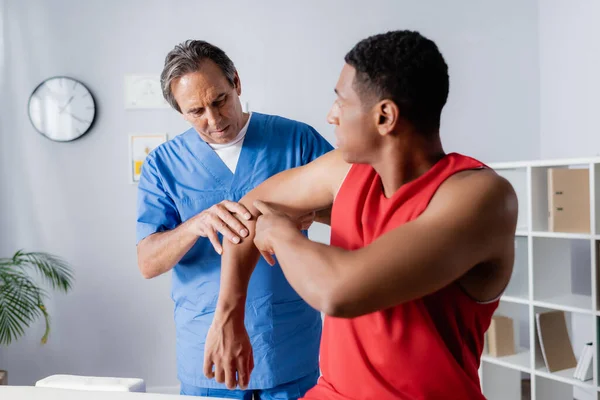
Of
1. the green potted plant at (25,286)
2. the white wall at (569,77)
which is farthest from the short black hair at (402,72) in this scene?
the green potted plant at (25,286)

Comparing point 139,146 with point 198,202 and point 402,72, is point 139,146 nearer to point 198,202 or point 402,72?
point 198,202

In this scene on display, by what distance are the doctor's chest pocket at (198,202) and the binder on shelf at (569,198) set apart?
1585 mm

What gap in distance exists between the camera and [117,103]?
3.82 metres

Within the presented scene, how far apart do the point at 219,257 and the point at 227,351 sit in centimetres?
54

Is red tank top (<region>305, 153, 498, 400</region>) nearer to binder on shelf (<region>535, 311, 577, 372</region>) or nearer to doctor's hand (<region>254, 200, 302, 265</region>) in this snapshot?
doctor's hand (<region>254, 200, 302, 265</region>)

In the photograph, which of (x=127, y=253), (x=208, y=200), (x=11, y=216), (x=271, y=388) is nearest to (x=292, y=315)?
(x=271, y=388)

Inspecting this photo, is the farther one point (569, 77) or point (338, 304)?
point (569, 77)

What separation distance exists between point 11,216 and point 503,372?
115 inches

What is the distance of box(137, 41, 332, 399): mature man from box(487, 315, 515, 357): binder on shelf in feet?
4.90

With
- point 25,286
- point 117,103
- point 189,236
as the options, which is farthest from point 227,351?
point 117,103

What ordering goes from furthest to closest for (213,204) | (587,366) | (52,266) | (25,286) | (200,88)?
(52,266)
(25,286)
(587,366)
(213,204)
(200,88)

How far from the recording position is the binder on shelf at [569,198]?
2.70 meters

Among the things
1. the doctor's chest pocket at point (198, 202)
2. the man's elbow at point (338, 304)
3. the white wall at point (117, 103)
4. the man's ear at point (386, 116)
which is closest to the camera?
the man's elbow at point (338, 304)

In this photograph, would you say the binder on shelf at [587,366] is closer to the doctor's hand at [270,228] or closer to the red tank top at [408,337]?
the red tank top at [408,337]
